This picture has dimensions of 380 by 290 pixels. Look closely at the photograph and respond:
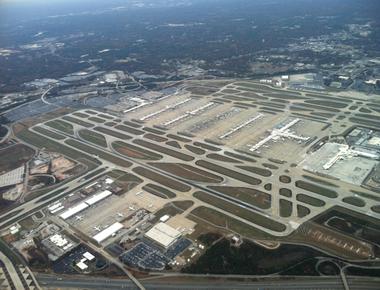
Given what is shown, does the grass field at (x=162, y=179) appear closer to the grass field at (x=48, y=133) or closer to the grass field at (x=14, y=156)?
the grass field at (x=14, y=156)

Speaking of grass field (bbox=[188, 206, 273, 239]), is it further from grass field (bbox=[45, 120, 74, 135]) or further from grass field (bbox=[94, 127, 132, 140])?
grass field (bbox=[45, 120, 74, 135])

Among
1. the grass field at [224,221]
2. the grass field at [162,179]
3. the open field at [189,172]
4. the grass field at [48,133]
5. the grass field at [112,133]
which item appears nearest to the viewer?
the grass field at [224,221]

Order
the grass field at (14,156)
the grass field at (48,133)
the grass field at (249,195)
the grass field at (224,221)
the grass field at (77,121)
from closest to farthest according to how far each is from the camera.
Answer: the grass field at (224,221)
the grass field at (249,195)
the grass field at (14,156)
the grass field at (48,133)
the grass field at (77,121)

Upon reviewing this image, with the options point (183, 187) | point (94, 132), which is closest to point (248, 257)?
point (183, 187)

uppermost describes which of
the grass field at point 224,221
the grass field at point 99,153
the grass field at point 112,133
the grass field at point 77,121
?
the grass field at point 224,221

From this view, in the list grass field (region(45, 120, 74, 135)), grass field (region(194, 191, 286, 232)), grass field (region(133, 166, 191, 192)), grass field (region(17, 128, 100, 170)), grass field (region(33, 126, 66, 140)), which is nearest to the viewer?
grass field (region(194, 191, 286, 232))

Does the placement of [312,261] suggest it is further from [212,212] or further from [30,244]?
[30,244]

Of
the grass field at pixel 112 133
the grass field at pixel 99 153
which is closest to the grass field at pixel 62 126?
the grass field at pixel 99 153

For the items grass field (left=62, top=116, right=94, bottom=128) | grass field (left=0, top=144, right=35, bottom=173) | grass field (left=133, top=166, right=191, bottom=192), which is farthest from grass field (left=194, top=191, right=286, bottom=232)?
grass field (left=62, top=116, right=94, bottom=128)
